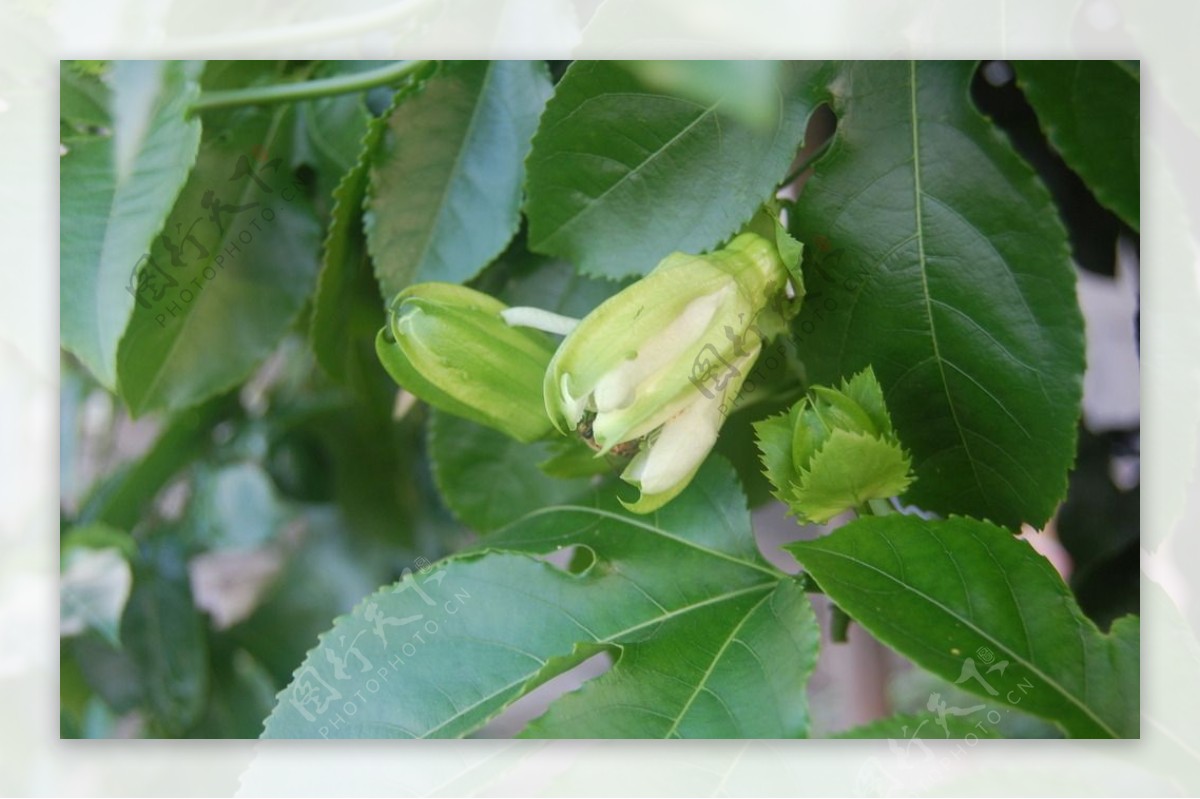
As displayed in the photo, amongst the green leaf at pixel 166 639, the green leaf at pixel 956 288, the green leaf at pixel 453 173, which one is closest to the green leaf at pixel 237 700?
the green leaf at pixel 166 639

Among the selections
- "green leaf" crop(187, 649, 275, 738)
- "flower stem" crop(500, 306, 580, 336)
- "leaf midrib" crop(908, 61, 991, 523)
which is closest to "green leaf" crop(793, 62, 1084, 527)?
"leaf midrib" crop(908, 61, 991, 523)

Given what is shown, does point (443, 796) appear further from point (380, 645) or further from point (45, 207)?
point (45, 207)

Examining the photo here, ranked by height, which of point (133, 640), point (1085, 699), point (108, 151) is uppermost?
point (108, 151)

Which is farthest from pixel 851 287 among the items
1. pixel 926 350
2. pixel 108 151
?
pixel 108 151

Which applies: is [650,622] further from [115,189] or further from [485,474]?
[115,189]

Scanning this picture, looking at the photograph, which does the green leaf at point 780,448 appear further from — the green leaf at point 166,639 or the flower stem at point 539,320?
the green leaf at point 166,639

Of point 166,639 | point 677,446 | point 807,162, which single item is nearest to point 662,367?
point 677,446

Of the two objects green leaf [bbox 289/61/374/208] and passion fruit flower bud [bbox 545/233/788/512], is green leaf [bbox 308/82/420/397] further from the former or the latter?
passion fruit flower bud [bbox 545/233/788/512]
